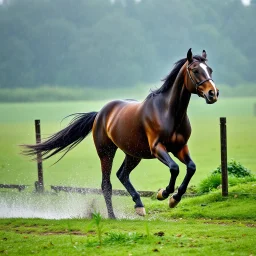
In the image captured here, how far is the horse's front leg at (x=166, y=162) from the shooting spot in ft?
26.5

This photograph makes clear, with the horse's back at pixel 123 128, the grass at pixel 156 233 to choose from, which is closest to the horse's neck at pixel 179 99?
the horse's back at pixel 123 128

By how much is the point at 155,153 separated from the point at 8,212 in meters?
3.59

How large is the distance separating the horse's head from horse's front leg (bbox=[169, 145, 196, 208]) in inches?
35.4

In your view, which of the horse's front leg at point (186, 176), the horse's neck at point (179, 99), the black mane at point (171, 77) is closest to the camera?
the horse's front leg at point (186, 176)

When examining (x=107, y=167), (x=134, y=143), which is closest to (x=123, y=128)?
(x=134, y=143)

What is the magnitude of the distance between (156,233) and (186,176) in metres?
1.18

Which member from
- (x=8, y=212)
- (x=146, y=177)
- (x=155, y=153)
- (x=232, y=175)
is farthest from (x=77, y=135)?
(x=146, y=177)

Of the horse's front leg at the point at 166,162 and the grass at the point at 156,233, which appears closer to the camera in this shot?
the grass at the point at 156,233

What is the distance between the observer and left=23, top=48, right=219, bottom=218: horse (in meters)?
8.10

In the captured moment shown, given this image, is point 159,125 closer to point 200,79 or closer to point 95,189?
point 200,79

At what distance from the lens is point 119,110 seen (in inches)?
Result: 381

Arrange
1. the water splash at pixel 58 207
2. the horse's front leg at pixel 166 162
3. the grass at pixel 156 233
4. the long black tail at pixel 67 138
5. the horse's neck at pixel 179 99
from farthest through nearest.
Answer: the long black tail at pixel 67 138 → the water splash at pixel 58 207 → the horse's neck at pixel 179 99 → the horse's front leg at pixel 166 162 → the grass at pixel 156 233

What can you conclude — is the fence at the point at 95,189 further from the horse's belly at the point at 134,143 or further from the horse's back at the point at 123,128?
the horse's belly at the point at 134,143

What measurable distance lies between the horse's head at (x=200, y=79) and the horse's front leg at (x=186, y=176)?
2.95ft
